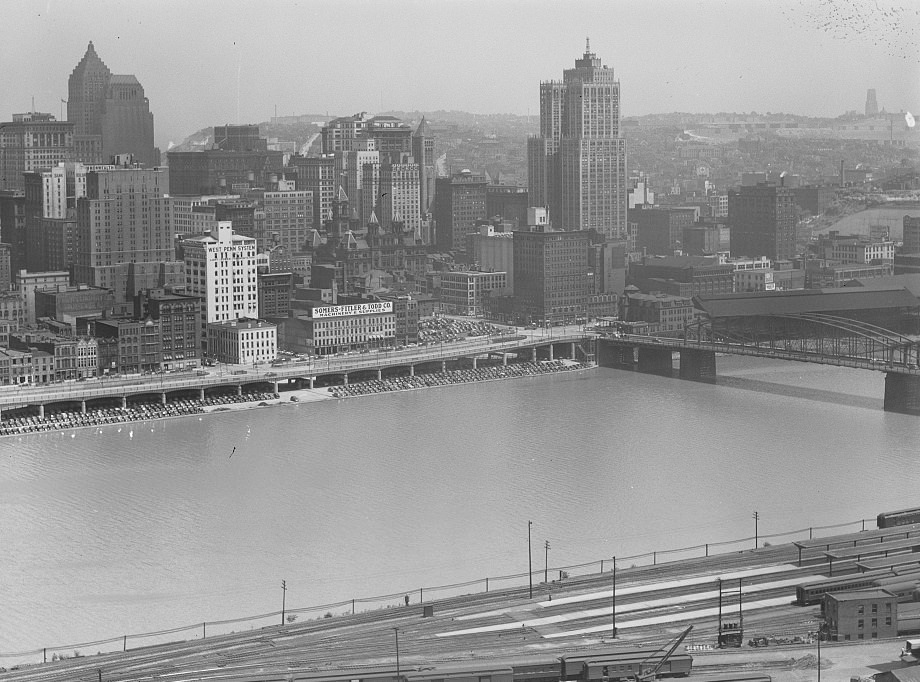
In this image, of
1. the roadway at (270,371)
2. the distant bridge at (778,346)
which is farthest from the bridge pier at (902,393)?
the roadway at (270,371)

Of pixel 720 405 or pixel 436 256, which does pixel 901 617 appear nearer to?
pixel 720 405

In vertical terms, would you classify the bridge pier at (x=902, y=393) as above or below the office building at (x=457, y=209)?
below

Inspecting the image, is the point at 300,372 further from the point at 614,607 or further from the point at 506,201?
the point at 506,201

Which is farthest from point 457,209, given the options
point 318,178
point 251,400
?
point 251,400

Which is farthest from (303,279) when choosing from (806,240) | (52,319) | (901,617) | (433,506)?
(901,617)

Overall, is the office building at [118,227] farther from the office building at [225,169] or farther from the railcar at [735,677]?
the railcar at [735,677]
